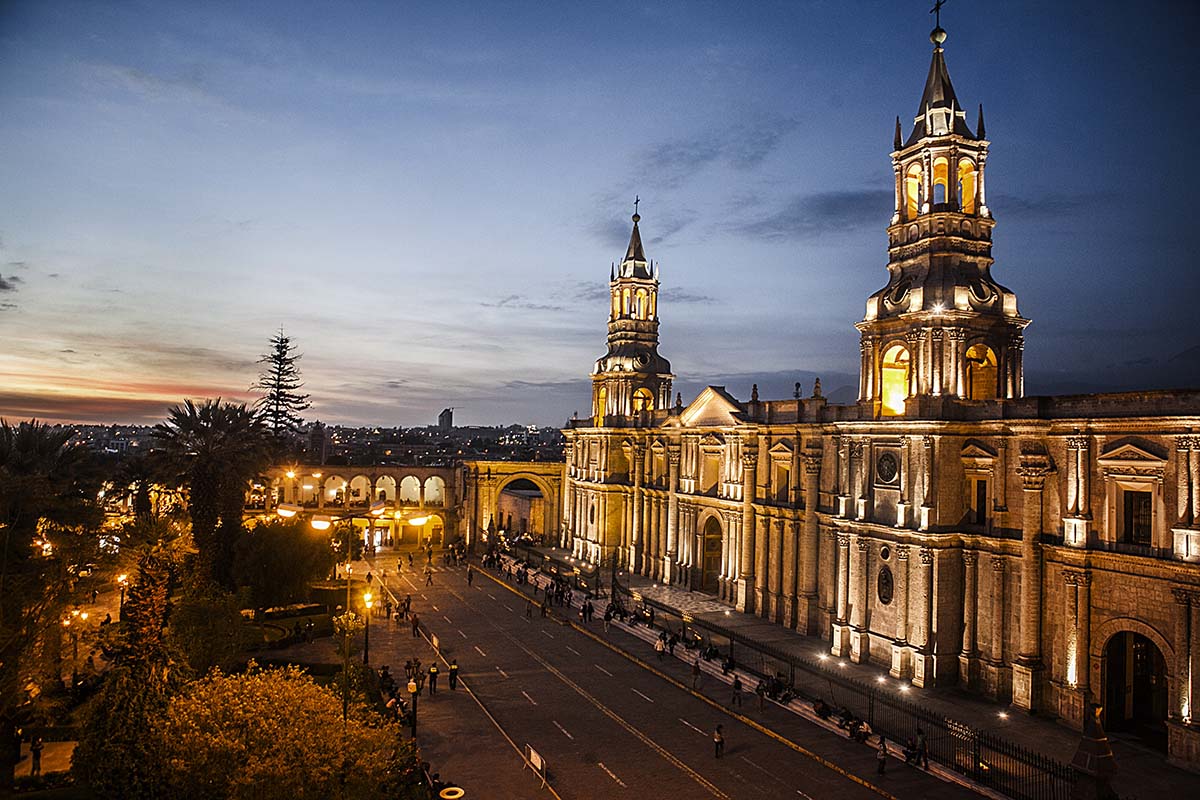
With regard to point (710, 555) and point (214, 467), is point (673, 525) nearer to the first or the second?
point (710, 555)

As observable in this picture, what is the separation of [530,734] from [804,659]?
45.8 feet

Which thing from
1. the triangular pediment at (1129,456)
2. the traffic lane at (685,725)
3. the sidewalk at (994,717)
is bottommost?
the traffic lane at (685,725)

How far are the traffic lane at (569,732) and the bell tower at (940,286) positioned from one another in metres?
17.5

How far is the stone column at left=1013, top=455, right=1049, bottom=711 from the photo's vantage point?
2841 cm

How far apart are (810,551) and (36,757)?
31.4 metres

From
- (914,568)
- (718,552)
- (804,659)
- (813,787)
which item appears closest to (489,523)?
(718,552)

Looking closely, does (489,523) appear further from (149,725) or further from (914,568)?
(149,725)

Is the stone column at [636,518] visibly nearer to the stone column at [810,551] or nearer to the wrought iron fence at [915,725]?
the stone column at [810,551]

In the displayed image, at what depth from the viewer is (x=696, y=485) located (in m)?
50.9

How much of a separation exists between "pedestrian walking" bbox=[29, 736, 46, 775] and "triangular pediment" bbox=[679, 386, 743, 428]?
33242 millimetres

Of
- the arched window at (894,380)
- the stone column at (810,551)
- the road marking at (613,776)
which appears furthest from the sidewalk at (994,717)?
the arched window at (894,380)

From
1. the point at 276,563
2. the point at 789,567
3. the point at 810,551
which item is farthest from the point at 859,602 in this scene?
the point at 276,563

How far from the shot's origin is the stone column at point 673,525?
52.8 meters

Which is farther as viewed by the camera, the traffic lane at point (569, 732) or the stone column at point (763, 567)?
the stone column at point (763, 567)
